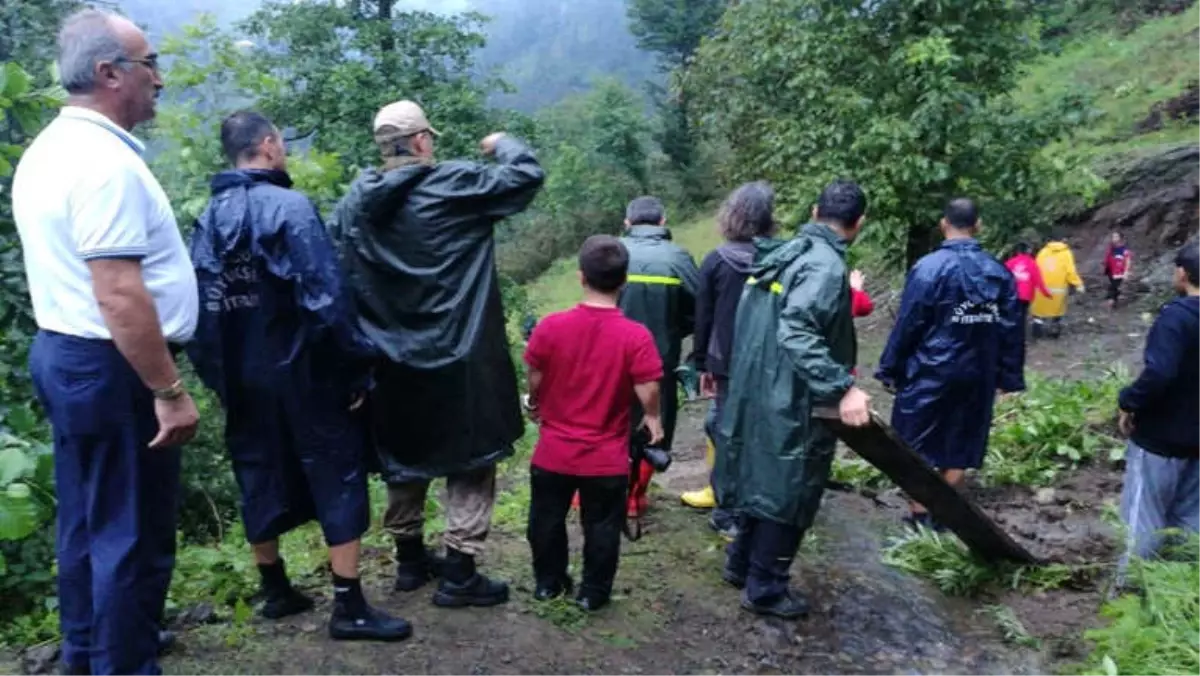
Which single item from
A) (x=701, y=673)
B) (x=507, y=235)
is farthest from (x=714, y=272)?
(x=507, y=235)

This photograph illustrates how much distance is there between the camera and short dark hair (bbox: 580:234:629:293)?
13.2 ft

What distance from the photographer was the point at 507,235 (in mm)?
38281

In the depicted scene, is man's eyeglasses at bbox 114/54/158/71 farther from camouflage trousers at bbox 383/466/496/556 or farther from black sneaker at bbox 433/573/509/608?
black sneaker at bbox 433/573/509/608

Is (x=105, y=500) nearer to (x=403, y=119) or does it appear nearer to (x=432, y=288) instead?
(x=432, y=288)

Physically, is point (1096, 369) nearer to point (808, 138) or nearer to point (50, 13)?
point (808, 138)

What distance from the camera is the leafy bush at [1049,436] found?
7066mm

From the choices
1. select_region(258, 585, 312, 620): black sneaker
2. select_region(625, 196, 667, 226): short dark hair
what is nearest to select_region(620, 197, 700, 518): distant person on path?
select_region(625, 196, 667, 226): short dark hair

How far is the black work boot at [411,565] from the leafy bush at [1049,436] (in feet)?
15.0

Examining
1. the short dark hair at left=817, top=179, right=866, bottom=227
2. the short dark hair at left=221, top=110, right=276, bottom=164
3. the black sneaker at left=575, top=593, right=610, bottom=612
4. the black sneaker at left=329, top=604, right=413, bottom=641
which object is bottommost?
the black sneaker at left=575, top=593, right=610, bottom=612

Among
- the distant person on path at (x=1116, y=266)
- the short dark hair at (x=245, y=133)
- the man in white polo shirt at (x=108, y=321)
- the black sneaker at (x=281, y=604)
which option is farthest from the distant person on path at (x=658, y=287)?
the distant person on path at (x=1116, y=266)

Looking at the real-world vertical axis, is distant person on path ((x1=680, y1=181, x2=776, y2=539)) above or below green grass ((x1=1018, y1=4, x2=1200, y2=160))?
below

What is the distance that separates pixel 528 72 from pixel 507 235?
106263 mm

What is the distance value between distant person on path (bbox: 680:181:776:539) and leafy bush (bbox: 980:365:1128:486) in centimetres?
277

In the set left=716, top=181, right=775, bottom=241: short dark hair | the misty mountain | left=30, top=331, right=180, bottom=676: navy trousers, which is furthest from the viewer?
the misty mountain
